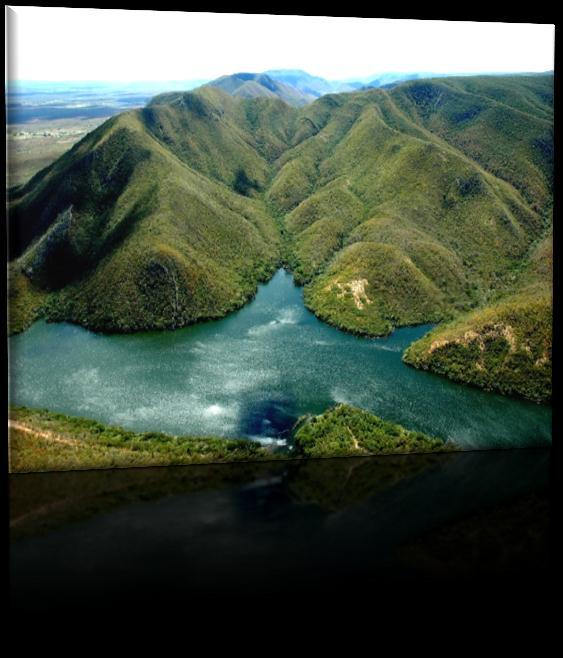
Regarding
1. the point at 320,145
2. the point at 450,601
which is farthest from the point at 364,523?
the point at 320,145

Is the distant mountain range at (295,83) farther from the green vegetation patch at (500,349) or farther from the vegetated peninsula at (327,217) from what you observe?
the green vegetation patch at (500,349)

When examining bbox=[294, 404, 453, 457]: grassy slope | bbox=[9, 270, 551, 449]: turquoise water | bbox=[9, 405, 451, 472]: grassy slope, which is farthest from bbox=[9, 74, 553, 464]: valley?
bbox=[9, 405, 451, 472]: grassy slope

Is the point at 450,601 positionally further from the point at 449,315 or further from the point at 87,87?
the point at 87,87

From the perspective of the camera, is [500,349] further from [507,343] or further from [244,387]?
[244,387]

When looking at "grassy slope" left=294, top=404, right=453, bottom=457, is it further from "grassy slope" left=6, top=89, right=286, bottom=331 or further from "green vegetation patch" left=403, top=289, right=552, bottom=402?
"grassy slope" left=6, top=89, right=286, bottom=331

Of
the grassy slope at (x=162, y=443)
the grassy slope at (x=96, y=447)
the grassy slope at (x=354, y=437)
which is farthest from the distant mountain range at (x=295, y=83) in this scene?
the grassy slope at (x=96, y=447)

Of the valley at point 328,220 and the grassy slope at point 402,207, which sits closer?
the valley at point 328,220
